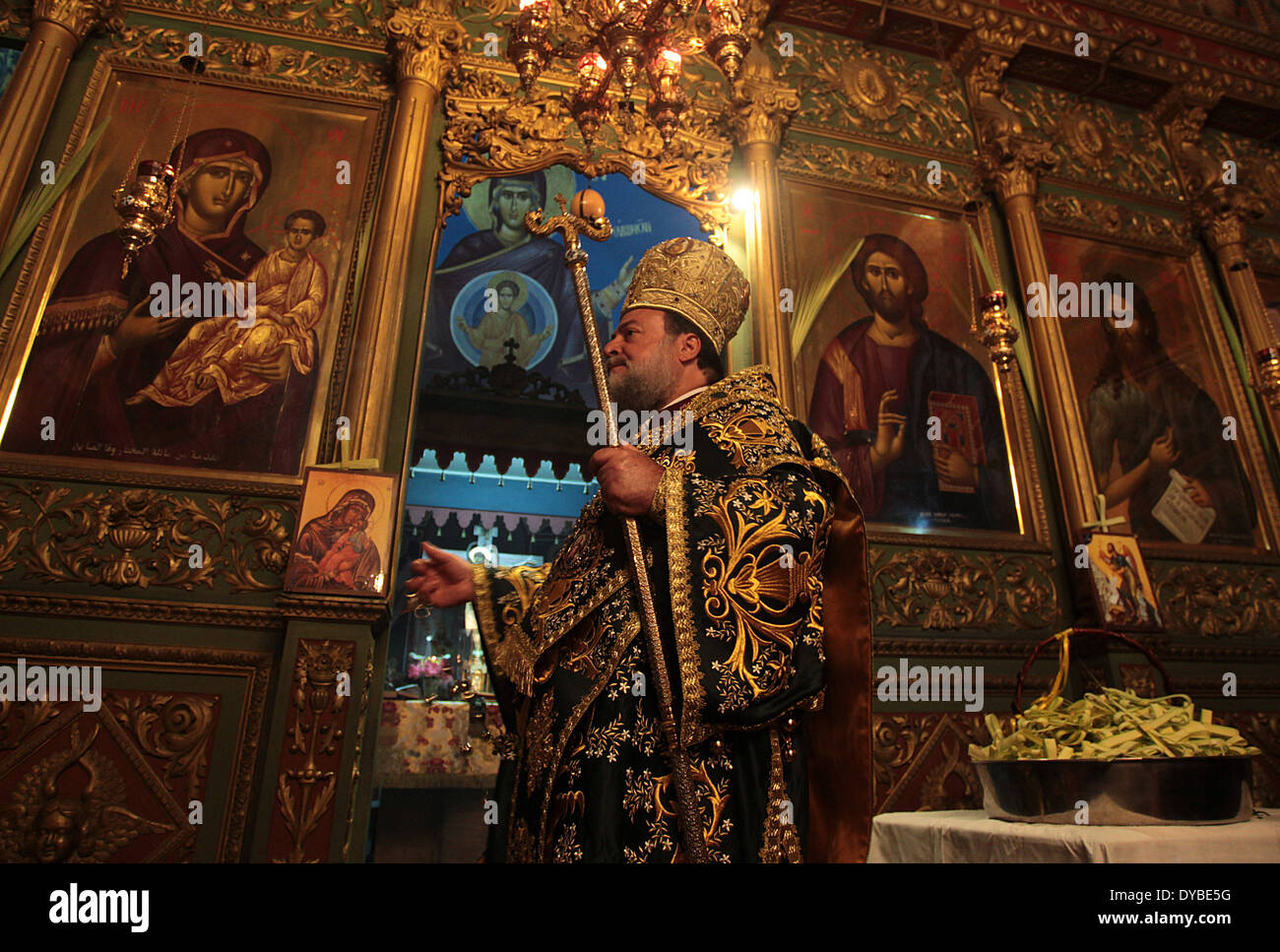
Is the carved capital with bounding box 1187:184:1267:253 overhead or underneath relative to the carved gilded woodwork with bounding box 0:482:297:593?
overhead

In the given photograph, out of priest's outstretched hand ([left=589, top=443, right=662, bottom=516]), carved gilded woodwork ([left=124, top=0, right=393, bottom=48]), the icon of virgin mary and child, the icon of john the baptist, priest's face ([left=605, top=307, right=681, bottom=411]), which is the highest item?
carved gilded woodwork ([left=124, top=0, right=393, bottom=48])

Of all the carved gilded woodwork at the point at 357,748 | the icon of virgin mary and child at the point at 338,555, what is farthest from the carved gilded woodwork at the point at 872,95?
the carved gilded woodwork at the point at 357,748

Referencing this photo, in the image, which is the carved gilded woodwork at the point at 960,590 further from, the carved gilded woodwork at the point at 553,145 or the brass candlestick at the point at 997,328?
the carved gilded woodwork at the point at 553,145

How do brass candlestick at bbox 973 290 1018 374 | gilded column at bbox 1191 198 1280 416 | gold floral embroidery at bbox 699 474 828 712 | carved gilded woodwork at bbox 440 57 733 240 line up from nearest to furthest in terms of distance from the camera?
gold floral embroidery at bbox 699 474 828 712 < brass candlestick at bbox 973 290 1018 374 < carved gilded woodwork at bbox 440 57 733 240 < gilded column at bbox 1191 198 1280 416

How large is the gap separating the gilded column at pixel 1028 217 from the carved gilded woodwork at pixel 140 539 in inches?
188

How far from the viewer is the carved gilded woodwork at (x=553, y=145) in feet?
16.5

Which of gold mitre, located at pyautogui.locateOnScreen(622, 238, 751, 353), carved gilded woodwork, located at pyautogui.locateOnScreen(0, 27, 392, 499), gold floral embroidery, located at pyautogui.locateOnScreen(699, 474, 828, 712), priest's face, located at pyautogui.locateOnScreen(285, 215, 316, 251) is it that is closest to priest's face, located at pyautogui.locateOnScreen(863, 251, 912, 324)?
carved gilded woodwork, located at pyautogui.locateOnScreen(0, 27, 392, 499)

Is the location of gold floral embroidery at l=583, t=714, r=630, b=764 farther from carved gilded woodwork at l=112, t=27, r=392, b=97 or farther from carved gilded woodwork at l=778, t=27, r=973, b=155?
carved gilded woodwork at l=778, t=27, r=973, b=155

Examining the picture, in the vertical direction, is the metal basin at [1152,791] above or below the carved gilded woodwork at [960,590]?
below

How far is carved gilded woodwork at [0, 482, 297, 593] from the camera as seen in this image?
353cm

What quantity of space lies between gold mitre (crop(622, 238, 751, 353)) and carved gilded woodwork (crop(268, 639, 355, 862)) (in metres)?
2.24

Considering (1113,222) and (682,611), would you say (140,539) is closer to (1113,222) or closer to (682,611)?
(682,611)
